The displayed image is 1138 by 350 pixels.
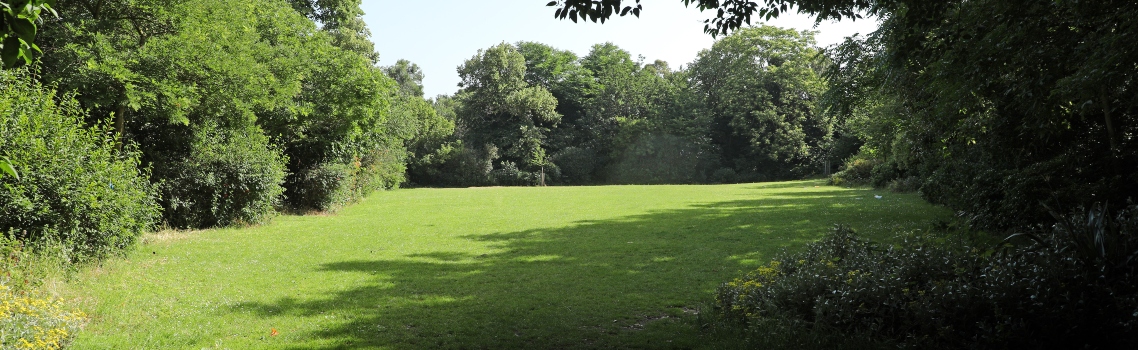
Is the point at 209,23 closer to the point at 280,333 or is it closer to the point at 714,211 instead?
the point at 280,333

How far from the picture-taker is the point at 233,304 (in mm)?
7762

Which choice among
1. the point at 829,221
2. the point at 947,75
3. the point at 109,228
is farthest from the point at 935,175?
the point at 109,228

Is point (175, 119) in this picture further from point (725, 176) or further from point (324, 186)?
point (725, 176)

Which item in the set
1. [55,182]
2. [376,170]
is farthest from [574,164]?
[55,182]

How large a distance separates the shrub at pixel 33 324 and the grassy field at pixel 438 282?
21 centimetres

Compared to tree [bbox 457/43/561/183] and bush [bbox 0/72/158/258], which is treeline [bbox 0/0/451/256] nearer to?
bush [bbox 0/72/158/258]

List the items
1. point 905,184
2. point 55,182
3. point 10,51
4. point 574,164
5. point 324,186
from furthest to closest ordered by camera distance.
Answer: point 574,164
point 905,184
point 324,186
point 55,182
point 10,51

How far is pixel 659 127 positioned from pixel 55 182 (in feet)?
172

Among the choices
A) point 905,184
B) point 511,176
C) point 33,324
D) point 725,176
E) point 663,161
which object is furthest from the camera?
point 663,161

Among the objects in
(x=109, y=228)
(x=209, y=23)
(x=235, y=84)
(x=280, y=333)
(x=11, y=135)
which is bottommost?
(x=280, y=333)

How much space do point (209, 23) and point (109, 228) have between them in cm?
592

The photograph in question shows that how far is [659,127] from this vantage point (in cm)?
5916

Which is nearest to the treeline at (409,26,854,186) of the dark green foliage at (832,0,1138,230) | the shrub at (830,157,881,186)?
the shrub at (830,157,881,186)

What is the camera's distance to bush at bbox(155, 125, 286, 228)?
15070 mm
